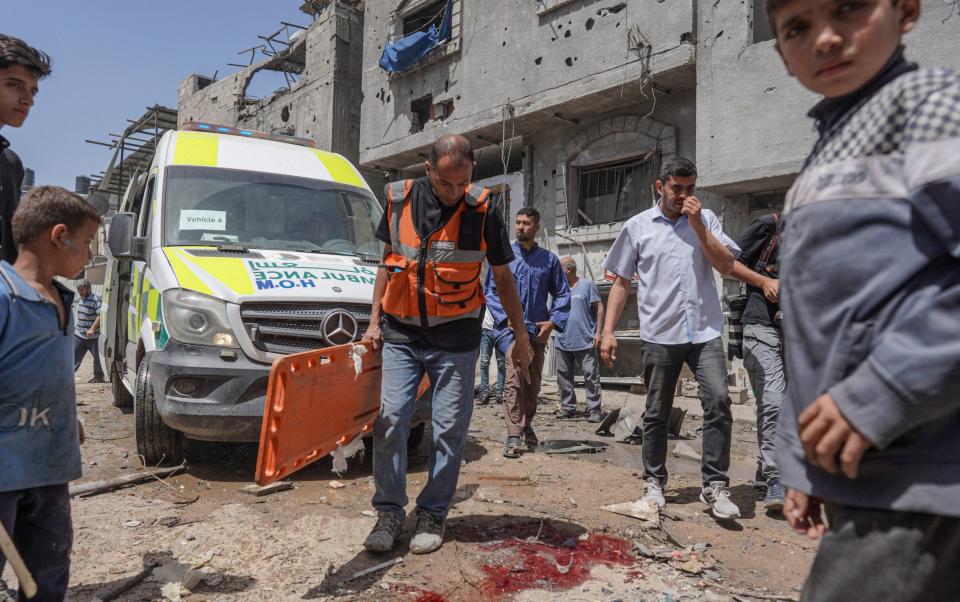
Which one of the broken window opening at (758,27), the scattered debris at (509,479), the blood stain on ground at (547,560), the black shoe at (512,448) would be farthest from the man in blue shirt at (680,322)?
the broken window opening at (758,27)

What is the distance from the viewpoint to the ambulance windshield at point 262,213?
16.4ft

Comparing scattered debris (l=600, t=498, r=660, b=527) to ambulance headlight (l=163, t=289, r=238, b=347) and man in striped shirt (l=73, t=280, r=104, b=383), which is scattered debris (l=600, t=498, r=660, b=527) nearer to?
ambulance headlight (l=163, t=289, r=238, b=347)

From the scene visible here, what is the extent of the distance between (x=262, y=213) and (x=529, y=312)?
98.0 inches

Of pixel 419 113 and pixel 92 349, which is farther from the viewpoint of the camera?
pixel 419 113

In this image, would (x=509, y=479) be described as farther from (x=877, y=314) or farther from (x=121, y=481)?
(x=877, y=314)

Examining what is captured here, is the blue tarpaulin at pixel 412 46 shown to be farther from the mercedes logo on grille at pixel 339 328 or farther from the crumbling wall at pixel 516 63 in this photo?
the mercedes logo on grille at pixel 339 328

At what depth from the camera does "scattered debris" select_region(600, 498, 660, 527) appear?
3.81 metres

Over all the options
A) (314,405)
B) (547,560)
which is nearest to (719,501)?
(547,560)

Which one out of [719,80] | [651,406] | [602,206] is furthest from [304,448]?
[602,206]

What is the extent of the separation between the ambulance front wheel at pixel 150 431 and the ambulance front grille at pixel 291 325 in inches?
39.7

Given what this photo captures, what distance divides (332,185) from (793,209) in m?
4.84

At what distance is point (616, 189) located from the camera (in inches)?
487

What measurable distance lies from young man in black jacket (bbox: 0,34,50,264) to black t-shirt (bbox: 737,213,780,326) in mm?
3883

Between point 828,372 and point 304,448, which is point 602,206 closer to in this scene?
point 304,448
